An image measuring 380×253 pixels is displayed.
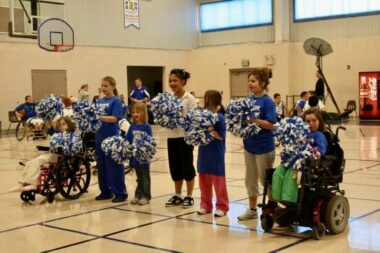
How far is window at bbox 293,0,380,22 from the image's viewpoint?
21436 mm

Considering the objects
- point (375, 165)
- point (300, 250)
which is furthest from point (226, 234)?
point (375, 165)

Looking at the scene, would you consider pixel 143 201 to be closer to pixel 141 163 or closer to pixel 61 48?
pixel 141 163

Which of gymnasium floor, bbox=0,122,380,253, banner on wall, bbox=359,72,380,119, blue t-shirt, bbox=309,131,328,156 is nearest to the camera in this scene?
gymnasium floor, bbox=0,122,380,253

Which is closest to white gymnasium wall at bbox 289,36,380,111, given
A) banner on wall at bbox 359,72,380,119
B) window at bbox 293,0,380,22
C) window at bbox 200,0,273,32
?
banner on wall at bbox 359,72,380,119

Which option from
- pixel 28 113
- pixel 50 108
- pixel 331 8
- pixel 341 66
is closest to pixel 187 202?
pixel 50 108

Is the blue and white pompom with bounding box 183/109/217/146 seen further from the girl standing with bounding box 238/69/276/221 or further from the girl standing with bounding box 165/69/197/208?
the girl standing with bounding box 165/69/197/208

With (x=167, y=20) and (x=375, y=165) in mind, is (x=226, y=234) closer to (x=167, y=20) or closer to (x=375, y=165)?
(x=375, y=165)

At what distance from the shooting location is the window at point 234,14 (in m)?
24.2

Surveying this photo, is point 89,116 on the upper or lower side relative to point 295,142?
upper

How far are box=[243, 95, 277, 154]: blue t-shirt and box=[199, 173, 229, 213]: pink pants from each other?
0.53m

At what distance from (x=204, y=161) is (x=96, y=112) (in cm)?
161

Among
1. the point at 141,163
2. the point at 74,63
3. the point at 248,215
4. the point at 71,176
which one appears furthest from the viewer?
the point at 74,63

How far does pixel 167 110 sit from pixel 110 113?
1.01 metres

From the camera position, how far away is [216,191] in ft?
18.6
